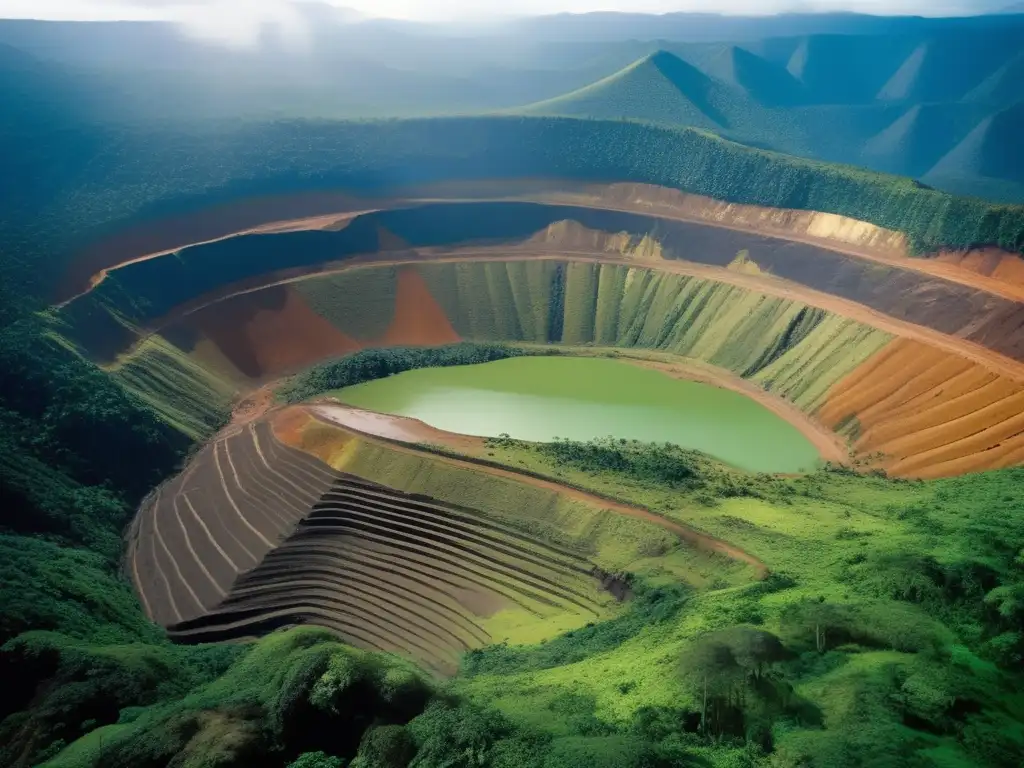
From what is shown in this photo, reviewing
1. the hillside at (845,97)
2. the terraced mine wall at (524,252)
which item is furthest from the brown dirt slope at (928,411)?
the hillside at (845,97)

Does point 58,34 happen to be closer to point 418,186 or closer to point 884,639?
point 418,186

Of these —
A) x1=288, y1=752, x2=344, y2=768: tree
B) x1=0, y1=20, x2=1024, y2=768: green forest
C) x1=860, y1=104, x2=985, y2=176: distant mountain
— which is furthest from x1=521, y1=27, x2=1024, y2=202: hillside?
x1=288, y1=752, x2=344, y2=768: tree

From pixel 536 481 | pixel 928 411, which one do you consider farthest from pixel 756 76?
pixel 536 481

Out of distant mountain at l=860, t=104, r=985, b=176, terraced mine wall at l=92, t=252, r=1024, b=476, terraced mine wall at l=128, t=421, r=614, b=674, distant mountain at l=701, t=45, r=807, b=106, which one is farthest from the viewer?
distant mountain at l=701, t=45, r=807, b=106

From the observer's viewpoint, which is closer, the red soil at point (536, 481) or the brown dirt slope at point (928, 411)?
the red soil at point (536, 481)

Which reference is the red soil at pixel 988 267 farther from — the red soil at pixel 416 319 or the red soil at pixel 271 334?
the red soil at pixel 271 334

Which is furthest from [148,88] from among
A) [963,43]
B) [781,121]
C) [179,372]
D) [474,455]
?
[963,43]

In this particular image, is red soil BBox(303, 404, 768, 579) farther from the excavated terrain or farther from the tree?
the tree
